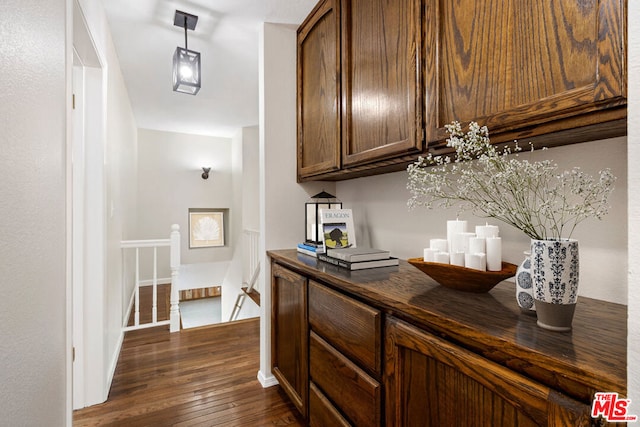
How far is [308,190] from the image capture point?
2234 mm

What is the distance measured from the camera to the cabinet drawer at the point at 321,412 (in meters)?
1.24

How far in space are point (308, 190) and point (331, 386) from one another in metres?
1.29

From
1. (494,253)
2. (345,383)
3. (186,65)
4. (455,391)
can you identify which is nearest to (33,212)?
(345,383)

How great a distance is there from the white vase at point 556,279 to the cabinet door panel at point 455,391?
0.16 metres

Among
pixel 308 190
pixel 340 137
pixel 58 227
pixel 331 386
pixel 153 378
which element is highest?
pixel 340 137

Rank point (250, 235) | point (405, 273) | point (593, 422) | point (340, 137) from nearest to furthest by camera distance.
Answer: point (593, 422), point (405, 273), point (340, 137), point (250, 235)

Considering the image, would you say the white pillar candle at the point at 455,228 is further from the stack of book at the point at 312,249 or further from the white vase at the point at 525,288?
the stack of book at the point at 312,249

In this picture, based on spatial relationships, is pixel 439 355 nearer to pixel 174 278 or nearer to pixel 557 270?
pixel 557 270

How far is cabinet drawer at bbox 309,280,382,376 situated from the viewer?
102cm

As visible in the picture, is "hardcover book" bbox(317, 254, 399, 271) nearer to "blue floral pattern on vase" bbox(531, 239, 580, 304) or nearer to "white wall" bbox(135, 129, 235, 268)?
"blue floral pattern on vase" bbox(531, 239, 580, 304)

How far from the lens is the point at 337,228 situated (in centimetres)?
175

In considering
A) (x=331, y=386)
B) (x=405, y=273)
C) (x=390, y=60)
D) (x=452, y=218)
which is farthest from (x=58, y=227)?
(x=452, y=218)

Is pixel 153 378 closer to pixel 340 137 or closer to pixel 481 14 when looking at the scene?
pixel 340 137

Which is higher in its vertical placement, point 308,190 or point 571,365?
point 308,190
